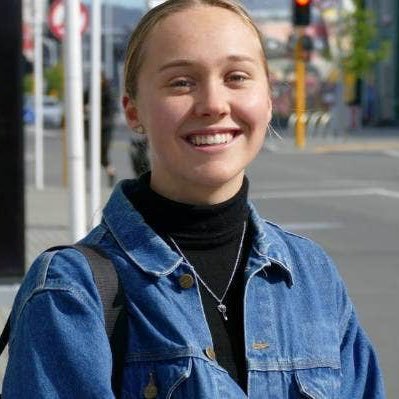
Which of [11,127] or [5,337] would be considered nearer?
[5,337]

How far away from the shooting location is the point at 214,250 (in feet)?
7.10

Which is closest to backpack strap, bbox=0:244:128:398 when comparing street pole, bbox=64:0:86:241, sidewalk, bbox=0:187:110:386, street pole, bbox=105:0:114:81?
street pole, bbox=64:0:86:241

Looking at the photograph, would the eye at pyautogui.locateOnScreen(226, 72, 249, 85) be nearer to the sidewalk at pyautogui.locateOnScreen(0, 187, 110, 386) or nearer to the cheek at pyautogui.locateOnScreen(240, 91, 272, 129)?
the cheek at pyautogui.locateOnScreen(240, 91, 272, 129)

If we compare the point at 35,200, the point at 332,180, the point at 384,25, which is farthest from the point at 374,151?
the point at 384,25

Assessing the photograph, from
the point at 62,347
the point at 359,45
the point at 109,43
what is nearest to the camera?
the point at 62,347

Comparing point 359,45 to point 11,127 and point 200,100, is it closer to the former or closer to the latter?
point 11,127

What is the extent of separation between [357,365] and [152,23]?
2.25ft

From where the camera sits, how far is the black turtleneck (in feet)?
6.90

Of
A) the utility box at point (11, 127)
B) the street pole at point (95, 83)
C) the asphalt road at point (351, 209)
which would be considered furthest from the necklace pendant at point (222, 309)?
the street pole at point (95, 83)

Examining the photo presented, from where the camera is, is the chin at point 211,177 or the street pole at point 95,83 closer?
the chin at point 211,177

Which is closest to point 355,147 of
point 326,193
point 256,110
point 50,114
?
point 326,193

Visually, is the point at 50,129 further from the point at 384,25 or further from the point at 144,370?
the point at 144,370

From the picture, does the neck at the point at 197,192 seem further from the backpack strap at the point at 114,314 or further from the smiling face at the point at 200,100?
the backpack strap at the point at 114,314

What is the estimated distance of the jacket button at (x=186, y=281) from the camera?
6.82 feet
